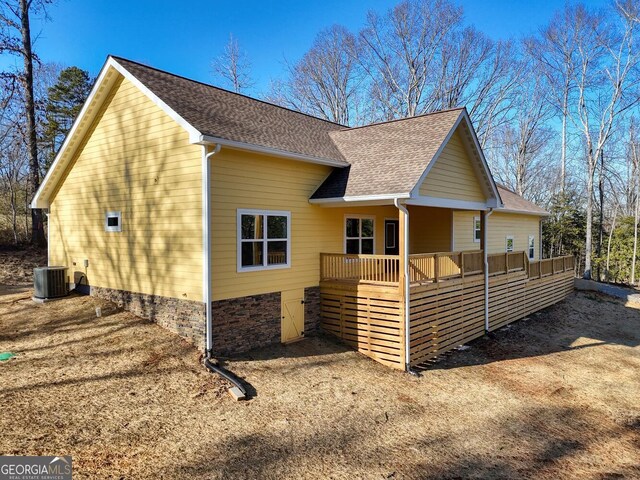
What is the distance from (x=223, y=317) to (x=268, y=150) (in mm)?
4052

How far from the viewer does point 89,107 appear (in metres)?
11.2

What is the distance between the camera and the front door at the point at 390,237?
14736mm

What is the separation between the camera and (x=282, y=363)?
9406 millimetres

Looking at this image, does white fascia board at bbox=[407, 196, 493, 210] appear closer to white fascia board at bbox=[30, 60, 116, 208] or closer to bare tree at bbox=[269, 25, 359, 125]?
white fascia board at bbox=[30, 60, 116, 208]

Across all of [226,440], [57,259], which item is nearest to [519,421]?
[226,440]

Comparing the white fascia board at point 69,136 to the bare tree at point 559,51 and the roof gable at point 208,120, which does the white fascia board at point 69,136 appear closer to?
the roof gable at point 208,120

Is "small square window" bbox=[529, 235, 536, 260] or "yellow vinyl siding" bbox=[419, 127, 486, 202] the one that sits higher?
"yellow vinyl siding" bbox=[419, 127, 486, 202]

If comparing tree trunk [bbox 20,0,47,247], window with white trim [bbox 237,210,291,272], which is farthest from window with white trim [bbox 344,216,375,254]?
tree trunk [bbox 20,0,47,247]

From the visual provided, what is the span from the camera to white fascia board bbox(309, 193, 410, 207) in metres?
9.80

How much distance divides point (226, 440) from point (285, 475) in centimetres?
116

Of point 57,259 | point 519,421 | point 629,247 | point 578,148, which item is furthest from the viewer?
point 578,148

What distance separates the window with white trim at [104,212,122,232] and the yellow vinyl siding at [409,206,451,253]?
1025cm

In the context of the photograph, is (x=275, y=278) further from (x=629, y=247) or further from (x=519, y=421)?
(x=629, y=247)

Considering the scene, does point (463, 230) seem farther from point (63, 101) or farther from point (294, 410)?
point (63, 101)
